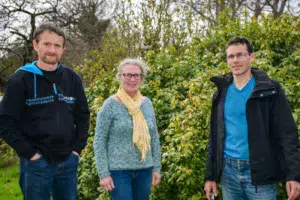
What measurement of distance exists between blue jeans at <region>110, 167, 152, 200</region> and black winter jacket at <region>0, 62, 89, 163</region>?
0.49m

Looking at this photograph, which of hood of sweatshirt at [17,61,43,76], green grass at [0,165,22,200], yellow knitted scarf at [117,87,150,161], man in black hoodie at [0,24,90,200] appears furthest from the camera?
green grass at [0,165,22,200]

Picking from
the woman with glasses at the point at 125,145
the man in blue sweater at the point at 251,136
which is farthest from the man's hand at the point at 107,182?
the man in blue sweater at the point at 251,136

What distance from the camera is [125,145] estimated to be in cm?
304

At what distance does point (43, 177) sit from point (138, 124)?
89 cm

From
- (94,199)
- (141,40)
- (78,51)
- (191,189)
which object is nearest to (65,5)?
(78,51)

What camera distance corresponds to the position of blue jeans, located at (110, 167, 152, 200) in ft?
9.77

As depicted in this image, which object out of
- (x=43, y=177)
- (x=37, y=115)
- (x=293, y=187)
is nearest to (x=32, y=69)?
(x=37, y=115)

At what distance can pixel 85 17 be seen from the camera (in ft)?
63.5

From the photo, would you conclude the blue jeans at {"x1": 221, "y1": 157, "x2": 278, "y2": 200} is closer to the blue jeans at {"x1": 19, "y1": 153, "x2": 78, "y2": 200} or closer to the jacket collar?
the jacket collar

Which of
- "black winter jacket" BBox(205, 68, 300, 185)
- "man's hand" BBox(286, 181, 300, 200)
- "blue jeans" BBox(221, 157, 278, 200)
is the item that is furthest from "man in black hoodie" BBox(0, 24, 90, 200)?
"man's hand" BBox(286, 181, 300, 200)

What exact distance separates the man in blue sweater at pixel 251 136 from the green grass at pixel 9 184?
426 centimetres

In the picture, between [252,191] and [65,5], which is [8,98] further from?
[65,5]

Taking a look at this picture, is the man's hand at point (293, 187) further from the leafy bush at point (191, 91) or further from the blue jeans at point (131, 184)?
the blue jeans at point (131, 184)

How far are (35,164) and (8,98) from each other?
1.86 feet
